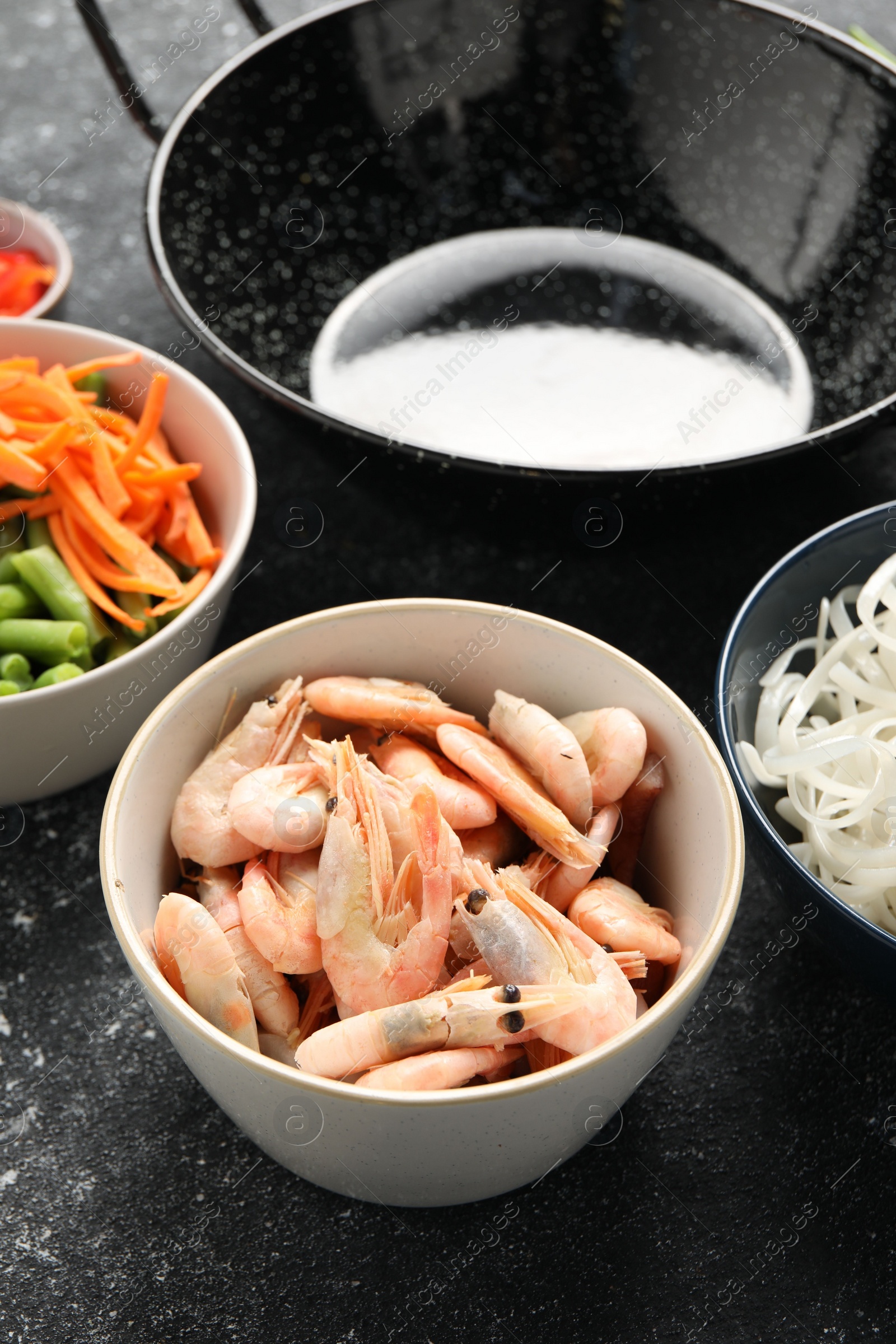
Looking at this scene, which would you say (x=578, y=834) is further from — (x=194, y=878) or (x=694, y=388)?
(x=694, y=388)

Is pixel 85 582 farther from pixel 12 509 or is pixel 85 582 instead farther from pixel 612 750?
pixel 612 750

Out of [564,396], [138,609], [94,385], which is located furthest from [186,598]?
[564,396]

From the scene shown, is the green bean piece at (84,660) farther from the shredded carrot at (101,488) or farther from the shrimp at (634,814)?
the shrimp at (634,814)

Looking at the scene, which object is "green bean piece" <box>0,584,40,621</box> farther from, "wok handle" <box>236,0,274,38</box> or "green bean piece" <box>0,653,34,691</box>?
"wok handle" <box>236,0,274,38</box>

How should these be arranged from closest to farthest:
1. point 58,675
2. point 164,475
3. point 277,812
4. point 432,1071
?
point 432,1071, point 277,812, point 58,675, point 164,475

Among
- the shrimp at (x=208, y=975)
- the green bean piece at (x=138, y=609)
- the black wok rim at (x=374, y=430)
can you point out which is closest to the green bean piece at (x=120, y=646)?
the green bean piece at (x=138, y=609)

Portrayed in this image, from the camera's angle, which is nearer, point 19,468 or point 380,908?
point 380,908
